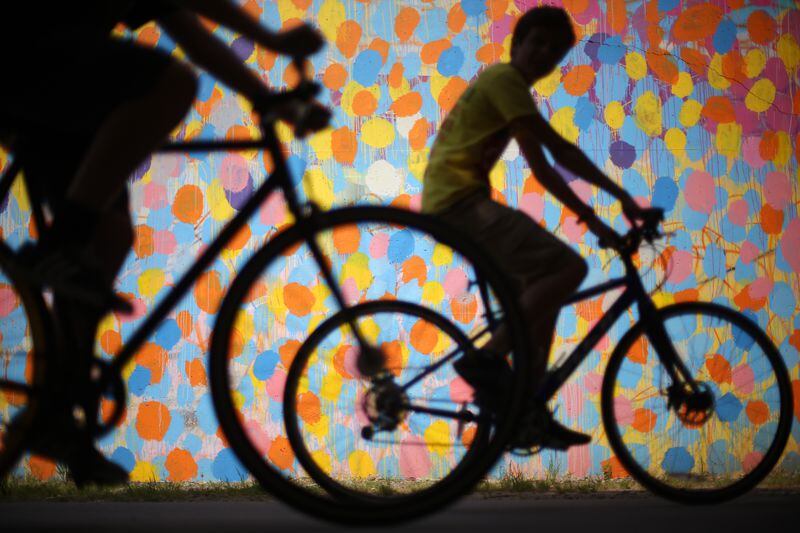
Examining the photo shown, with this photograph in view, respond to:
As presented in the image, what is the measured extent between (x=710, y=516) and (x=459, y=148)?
1.11m

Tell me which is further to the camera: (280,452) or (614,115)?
(614,115)

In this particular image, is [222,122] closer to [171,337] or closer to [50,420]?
[171,337]

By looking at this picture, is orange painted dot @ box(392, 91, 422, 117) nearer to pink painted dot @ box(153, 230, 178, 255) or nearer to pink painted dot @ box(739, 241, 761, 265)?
pink painted dot @ box(153, 230, 178, 255)

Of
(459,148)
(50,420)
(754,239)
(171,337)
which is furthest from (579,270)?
(171,337)

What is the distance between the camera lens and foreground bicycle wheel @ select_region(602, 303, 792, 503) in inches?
78.1

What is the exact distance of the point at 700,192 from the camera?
304 centimetres

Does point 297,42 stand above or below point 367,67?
below

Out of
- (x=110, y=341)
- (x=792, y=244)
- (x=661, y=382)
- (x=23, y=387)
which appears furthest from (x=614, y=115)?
(x=23, y=387)

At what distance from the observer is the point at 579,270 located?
6.07 ft

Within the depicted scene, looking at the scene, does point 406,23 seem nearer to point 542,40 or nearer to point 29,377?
point 542,40

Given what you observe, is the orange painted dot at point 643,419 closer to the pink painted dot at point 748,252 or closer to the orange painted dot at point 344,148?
the pink painted dot at point 748,252

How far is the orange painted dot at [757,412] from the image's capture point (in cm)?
210

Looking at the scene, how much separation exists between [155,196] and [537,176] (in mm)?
1825

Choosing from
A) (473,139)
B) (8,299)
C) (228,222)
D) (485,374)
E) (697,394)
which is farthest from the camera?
(697,394)
